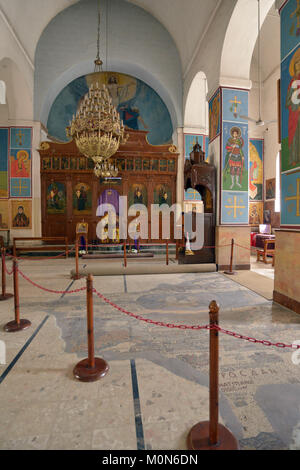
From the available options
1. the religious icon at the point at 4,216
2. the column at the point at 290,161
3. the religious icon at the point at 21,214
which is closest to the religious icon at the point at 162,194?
the religious icon at the point at 21,214

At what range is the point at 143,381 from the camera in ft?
8.18

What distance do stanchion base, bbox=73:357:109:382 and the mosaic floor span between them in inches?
2.7

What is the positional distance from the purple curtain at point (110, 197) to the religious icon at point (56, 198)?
1.76 meters

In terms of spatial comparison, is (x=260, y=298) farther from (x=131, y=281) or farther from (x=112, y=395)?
(x=112, y=395)

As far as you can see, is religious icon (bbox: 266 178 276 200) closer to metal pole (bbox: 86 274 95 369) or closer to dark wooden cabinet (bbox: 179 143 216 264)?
dark wooden cabinet (bbox: 179 143 216 264)

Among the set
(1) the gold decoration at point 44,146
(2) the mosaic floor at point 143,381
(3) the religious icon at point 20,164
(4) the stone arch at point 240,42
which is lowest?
(2) the mosaic floor at point 143,381

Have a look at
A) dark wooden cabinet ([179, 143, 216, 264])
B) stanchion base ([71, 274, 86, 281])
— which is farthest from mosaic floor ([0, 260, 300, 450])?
dark wooden cabinet ([179, 143, 216, 264])

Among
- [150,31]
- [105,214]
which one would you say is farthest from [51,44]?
[105,214]

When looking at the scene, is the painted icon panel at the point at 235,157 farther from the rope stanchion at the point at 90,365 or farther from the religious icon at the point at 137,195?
the rope stanchion at the point at 90,365

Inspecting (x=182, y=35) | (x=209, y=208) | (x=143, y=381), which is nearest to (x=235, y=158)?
(x=209, y=208)

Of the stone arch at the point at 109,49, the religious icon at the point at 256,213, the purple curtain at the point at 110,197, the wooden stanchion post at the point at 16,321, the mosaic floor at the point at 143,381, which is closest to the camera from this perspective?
the mosaic floor at the point at 143,381

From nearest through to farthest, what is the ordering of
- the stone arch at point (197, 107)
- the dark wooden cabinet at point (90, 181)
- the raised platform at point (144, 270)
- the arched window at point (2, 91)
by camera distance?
the raised platform at point (144, 270) → the arched window at point (2, 91) → the stone arch at point (197, 107) → the dark wooden cabinet at point (90, 181)

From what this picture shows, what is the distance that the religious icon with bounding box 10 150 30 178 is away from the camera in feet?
38.5

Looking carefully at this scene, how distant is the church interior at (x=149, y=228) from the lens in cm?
211
